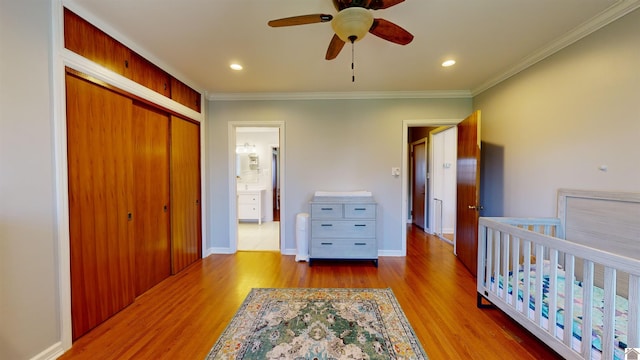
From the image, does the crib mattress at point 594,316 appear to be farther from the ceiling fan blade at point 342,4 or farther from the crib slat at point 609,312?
the ceiling fan blade at point 342,4

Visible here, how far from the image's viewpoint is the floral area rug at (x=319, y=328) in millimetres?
1655

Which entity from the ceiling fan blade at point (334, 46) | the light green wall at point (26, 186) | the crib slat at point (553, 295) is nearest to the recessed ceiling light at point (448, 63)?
the ceiling fan blade at point (334, 46)

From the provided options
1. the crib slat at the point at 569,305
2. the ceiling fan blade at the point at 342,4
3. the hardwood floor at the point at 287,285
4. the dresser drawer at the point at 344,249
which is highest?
the ceiling fan blade at the point at 342,4

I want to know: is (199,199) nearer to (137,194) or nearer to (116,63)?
(137,194)

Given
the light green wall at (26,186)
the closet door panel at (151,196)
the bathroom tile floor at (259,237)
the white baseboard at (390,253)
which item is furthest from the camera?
the bathroom tile floor at (259,237)

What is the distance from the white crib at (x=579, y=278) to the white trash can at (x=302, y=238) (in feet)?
6.69

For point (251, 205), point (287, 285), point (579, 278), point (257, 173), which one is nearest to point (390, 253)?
point (287, 285)

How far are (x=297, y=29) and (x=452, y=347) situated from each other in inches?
107

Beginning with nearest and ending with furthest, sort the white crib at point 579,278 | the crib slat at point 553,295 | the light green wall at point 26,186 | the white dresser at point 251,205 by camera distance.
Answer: the white crib at point 579,278, the light green wall at point 26,186, the crib slat at point 553,295, the white dresser at point 251,205

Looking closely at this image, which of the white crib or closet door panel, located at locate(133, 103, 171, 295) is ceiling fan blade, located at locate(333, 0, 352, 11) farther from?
closet door panel, located at locate(133, 103, 171, 295)

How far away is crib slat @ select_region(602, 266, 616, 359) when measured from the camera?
3.91 ft

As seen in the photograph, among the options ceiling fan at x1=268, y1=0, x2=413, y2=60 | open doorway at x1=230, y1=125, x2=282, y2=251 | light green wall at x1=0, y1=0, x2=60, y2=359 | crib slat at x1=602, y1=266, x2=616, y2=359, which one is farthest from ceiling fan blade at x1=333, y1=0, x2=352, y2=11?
open doorway at x1=230, y1=125, x2=282, y2=251

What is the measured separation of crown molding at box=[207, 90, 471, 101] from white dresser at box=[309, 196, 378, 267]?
5.16ft

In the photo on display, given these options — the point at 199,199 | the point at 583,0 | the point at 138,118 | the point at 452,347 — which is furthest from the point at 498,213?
the point at 138,118
